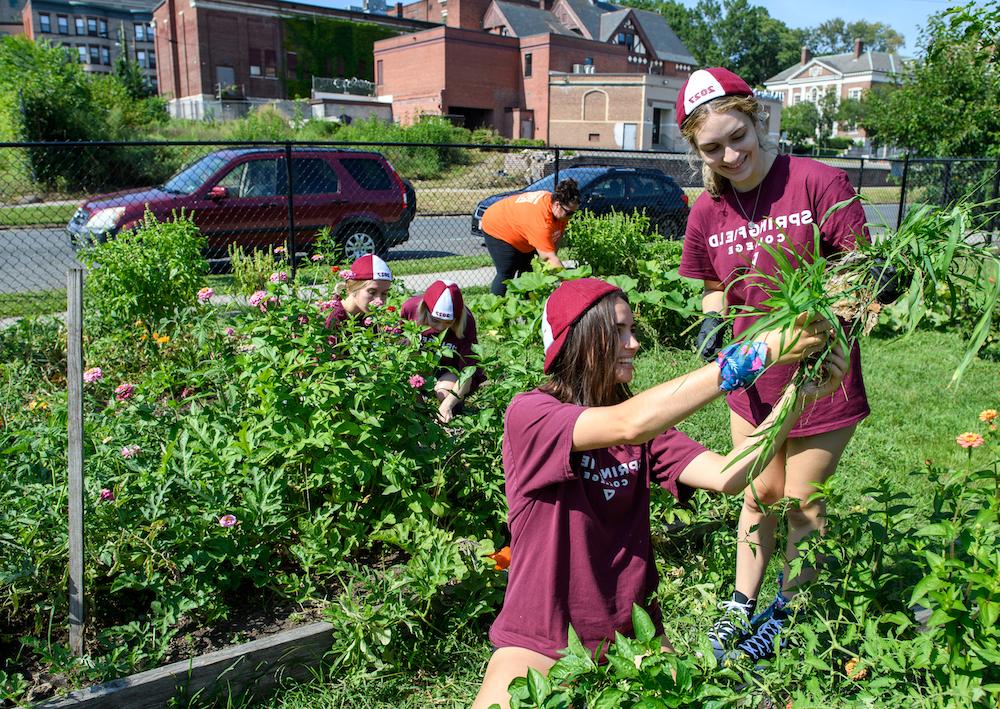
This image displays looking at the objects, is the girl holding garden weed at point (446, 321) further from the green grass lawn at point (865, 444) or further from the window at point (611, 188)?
the window at point (611, 188)

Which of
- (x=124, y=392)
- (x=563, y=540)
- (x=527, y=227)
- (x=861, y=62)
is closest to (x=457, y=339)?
(x=124, y=392)

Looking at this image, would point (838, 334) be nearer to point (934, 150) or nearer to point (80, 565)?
point (80, 565)

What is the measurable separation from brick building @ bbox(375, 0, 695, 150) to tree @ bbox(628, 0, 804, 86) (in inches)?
1696

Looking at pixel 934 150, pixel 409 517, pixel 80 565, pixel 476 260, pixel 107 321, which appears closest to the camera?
pixel 80 565

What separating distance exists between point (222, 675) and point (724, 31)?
355ft

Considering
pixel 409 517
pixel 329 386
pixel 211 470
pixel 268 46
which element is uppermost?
pixel 268 46

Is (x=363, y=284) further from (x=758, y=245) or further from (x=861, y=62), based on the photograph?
(x=861, y=62)

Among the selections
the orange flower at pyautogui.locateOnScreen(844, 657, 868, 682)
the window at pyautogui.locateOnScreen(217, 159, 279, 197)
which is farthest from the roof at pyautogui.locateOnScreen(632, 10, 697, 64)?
the orange flower at pyautogui.locateOnScreen(844, 657, 868, 682)

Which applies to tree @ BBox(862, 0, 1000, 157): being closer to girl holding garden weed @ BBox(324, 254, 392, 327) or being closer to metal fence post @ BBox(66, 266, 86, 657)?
girl holding garden weed @ BBox(324, 254, 392, 327)

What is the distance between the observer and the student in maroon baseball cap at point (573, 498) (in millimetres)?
1908

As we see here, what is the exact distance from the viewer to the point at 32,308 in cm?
768

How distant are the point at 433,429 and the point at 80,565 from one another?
1.25 m

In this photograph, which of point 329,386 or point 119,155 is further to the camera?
point 119,155

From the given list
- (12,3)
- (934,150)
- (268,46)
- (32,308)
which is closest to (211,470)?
(32,308)
